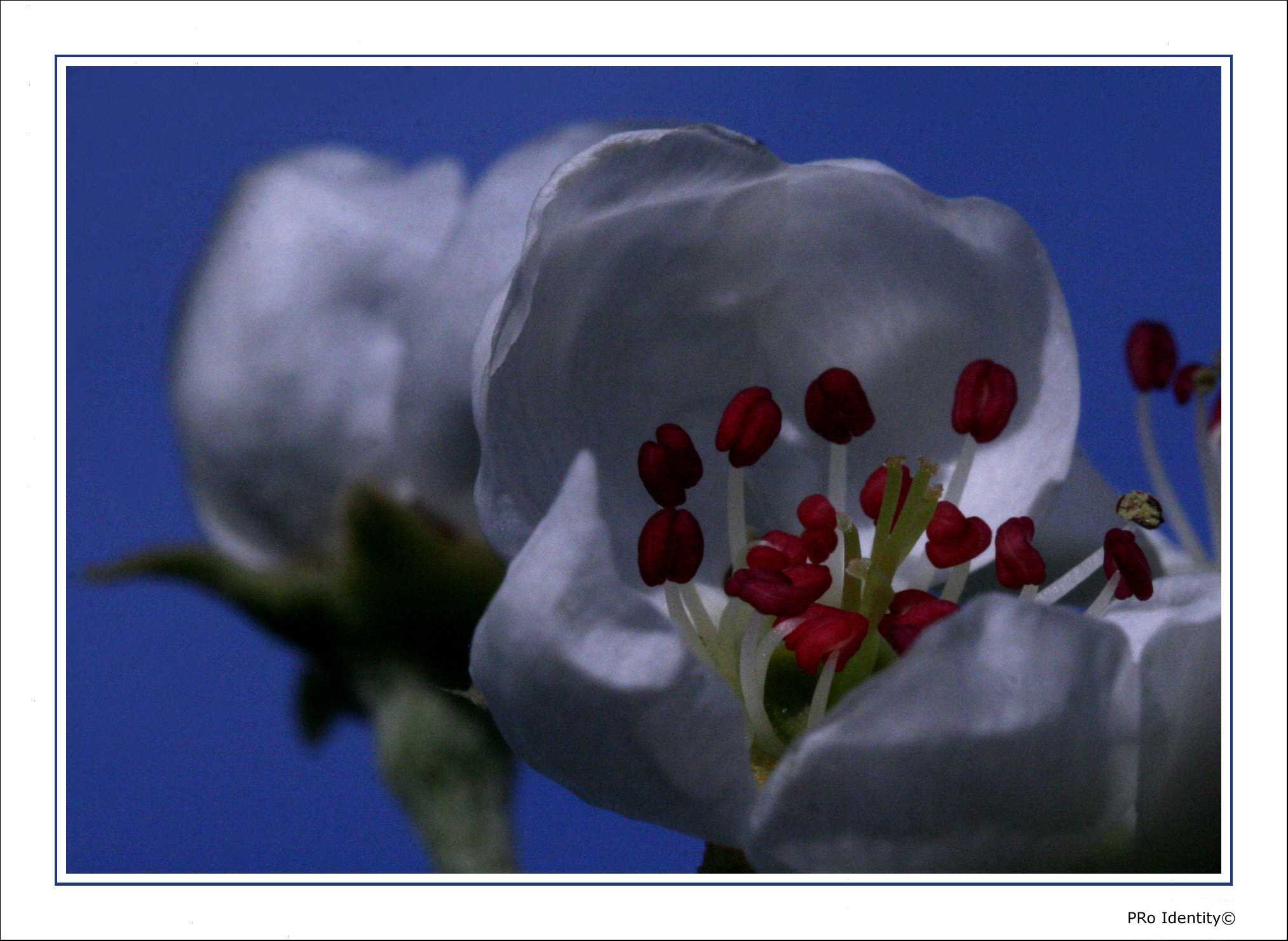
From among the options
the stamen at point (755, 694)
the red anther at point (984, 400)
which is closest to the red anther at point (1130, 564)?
the red anther at point (984, 400)

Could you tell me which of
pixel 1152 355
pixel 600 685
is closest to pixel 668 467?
pixel 600 685

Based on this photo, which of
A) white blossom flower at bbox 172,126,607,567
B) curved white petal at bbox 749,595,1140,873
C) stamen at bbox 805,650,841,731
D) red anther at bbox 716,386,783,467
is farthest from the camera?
white blossom flower at bbox 172,126,607,567

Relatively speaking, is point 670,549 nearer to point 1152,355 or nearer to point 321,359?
point 321,359

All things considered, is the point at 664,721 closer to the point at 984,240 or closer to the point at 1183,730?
the point at 1183,730

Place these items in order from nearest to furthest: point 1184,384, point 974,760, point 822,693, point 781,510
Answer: point 974,760
point 822,693
point 781,510
point 1184,384

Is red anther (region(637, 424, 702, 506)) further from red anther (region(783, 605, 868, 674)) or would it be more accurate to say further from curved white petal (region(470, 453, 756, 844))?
curved white petal (region(470, 453, 756, 844))

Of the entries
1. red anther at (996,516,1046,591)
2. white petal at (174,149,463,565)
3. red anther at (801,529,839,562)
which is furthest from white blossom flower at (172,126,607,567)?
red anther at (996,516,1046,591)

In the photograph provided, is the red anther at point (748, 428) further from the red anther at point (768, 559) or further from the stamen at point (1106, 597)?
the stamen at point (1106, 597)
